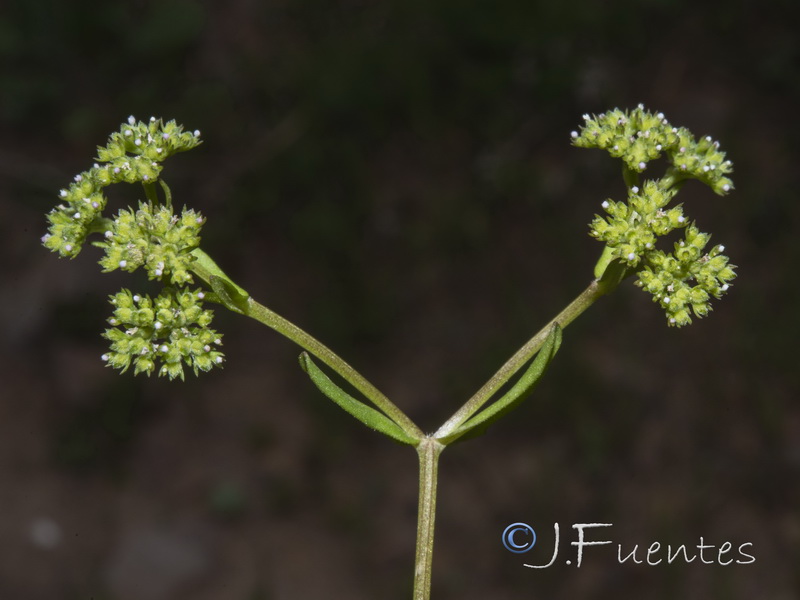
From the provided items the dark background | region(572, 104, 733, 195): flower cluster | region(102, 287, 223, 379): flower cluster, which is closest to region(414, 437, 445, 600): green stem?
region(102, 287, 223, 379): flower cluster

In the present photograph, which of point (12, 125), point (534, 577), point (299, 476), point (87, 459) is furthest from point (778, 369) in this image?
point (12, 125)

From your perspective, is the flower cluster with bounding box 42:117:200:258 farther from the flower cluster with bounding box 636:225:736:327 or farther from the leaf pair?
the flower cluster with bounding box 636:225:736:327

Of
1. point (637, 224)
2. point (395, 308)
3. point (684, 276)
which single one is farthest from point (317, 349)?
point (395, 308)

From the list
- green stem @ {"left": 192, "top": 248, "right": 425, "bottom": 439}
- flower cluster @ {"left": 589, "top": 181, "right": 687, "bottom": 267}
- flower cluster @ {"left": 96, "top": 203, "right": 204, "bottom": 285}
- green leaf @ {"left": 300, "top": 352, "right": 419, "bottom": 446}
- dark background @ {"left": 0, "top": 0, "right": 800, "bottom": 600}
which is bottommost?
green leaf @ {"left": 300, "top": 352, "right": 419, "bottom": 446}

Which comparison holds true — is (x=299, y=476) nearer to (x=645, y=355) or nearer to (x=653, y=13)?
(x=645, y=355)

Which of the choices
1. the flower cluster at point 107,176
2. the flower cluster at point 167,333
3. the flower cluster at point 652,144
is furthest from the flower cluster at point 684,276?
the flower cluster at point 107,176

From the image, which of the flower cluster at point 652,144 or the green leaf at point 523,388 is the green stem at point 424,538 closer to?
the green leaf at point 523,388
